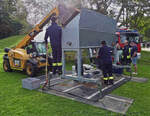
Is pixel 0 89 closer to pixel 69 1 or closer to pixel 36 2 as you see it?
pixel 69 1

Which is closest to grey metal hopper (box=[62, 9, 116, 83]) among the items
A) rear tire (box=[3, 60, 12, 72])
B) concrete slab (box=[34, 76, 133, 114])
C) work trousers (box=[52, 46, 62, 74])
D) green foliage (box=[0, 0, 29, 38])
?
work trousers (box=[52, 46, 62, 74])

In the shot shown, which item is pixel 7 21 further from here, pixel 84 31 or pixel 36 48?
pixel 84 31

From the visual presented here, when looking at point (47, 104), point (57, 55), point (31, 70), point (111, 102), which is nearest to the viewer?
point (47, 104)

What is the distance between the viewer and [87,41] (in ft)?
14.2

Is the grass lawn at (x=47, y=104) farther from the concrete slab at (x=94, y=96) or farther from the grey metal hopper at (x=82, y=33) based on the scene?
the grey metal hopper at (x=82, y=33)

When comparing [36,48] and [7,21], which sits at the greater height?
[7,21]

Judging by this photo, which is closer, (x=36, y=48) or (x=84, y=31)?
(x=84, y=31)

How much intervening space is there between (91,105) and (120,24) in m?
15.1

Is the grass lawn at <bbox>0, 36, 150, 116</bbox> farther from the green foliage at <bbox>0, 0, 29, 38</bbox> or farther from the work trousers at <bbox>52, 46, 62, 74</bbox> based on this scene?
the green foliage at <bbox>0, 0, 29, 38</bbox>

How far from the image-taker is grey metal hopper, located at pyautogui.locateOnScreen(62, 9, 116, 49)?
3.99 meters

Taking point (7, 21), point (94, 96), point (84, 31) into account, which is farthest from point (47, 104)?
point (7, 21)

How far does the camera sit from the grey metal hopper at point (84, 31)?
157 inches

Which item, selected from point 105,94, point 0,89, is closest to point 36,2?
point 0,89

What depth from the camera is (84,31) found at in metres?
4.14
